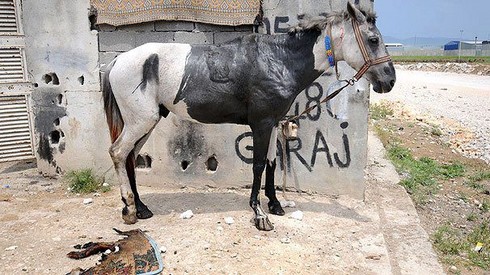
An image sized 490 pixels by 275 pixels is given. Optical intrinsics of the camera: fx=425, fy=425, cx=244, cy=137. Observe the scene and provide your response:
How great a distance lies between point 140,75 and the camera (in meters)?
4.04

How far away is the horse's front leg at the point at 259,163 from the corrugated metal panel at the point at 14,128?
11.7 feet

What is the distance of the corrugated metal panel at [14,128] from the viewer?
574 cm

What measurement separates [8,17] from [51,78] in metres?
1.01

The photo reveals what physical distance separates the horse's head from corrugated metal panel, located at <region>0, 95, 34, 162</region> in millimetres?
4393

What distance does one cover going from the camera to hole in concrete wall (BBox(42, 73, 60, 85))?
546cm

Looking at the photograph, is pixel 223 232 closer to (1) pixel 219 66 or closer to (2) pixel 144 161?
(1) pixel 219 66

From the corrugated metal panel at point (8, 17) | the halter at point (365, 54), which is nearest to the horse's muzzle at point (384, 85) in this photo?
the halter at point (365, 54)

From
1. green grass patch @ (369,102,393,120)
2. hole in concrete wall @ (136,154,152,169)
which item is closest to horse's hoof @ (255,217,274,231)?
hole in concrete wall @ (136,154,152,169)

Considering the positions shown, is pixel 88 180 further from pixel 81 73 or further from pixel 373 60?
pixel 373 60

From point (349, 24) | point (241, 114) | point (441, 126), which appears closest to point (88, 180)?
point (241, 114)

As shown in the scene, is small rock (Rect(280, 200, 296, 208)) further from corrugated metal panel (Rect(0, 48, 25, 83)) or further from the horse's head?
corrugated metal panel (Rect(0, 48, 25, 83))

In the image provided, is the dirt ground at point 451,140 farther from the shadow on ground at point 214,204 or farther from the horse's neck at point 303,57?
the horse's neck at point 303,57

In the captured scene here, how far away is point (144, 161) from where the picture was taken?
17.8 ft

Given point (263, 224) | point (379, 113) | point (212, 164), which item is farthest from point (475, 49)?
point (263, 224)
